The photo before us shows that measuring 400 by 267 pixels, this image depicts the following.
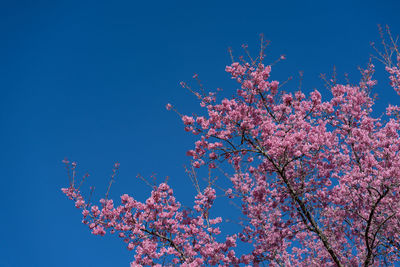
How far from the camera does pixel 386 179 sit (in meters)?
6.96

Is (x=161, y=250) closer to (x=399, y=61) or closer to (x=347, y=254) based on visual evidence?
(x=347, y=254)

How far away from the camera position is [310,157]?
8.13 meters

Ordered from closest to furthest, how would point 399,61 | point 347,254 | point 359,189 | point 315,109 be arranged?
point 359,189
point 315,109
point 347,254
point 399,61

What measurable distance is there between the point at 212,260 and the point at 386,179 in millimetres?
5165

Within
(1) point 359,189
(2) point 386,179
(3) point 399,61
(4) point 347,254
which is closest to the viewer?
(2) point 386,179

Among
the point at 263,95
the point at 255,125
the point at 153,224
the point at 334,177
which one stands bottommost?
the point at 153,224

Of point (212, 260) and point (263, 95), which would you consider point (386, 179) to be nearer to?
point (263, 95)

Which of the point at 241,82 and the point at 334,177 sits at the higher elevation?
the point at 241,82

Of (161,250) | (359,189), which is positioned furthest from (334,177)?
(161,250)

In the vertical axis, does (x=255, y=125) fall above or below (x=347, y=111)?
below

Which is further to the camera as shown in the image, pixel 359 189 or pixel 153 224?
pixel 153 224

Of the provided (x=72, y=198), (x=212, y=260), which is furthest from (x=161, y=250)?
(x=72, y=198)

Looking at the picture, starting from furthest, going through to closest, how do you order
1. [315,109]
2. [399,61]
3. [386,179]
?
[399,61]
[315,109]
[386,179]

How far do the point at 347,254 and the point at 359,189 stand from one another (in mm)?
2621
